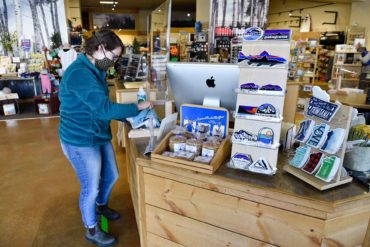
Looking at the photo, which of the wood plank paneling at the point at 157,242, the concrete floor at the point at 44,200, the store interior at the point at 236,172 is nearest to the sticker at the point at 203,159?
the store interior at the point at 236,172

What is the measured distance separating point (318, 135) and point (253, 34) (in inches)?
21.6

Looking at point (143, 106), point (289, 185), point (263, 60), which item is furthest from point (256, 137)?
point (143, 106)

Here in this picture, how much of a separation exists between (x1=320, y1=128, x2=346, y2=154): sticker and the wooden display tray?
486mm

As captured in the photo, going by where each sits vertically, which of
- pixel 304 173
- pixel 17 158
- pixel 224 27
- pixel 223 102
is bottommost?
pixel 17 158

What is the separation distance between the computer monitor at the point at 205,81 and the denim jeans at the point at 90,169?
711 mm

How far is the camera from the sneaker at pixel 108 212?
2422 mm

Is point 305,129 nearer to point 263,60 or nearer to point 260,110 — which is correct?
point 260,110

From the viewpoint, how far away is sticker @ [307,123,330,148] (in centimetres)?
123

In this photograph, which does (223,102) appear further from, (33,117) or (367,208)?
(33,117)

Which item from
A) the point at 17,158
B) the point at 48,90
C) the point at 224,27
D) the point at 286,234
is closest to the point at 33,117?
the point at 48,90

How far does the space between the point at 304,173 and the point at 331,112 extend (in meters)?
0.31

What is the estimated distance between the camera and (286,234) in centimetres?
128

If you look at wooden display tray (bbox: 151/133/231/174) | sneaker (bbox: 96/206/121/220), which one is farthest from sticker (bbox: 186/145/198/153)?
sneaker (bbox: 96/206/121/220)

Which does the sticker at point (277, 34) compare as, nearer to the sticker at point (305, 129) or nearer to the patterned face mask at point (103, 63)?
the sticker at point (305, 129)
